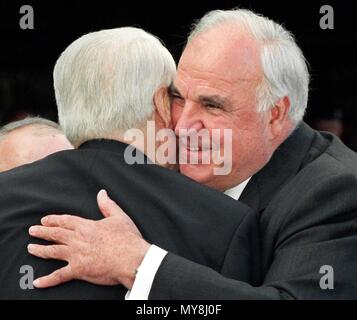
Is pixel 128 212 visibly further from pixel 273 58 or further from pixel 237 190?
pixel 273 58

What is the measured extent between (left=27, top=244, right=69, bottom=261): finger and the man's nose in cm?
62

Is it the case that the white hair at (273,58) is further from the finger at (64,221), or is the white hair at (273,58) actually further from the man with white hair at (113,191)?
the finger at (64,221)

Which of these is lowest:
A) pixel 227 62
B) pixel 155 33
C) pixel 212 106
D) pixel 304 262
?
pixel 155 33

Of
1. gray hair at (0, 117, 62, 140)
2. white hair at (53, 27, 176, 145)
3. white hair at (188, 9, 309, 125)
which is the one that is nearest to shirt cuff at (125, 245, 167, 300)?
white hair at (53, 27, 176, 145)

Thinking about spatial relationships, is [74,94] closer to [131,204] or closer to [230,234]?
[131,204]

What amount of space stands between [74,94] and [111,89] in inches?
5.0

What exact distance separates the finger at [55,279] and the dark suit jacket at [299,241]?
0.26 metres

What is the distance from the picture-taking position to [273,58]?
10.2ft

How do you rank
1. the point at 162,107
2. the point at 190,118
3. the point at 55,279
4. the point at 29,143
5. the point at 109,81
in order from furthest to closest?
the point at 29,143 < the point at 190,118 < the point at 162,107 < the point at 109,81 < the point at 55,279

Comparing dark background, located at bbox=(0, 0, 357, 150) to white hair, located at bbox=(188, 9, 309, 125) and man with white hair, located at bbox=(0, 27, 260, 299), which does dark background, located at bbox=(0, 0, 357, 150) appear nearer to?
white hair, located at bbox=(188, 9, 309, 125)

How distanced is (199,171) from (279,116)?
344 mm

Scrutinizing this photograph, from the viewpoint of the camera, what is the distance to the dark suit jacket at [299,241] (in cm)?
262

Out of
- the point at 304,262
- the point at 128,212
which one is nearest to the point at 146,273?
the point at 128,212

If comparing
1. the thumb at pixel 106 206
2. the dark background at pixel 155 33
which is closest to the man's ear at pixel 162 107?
the thumb at pixel 106 206
